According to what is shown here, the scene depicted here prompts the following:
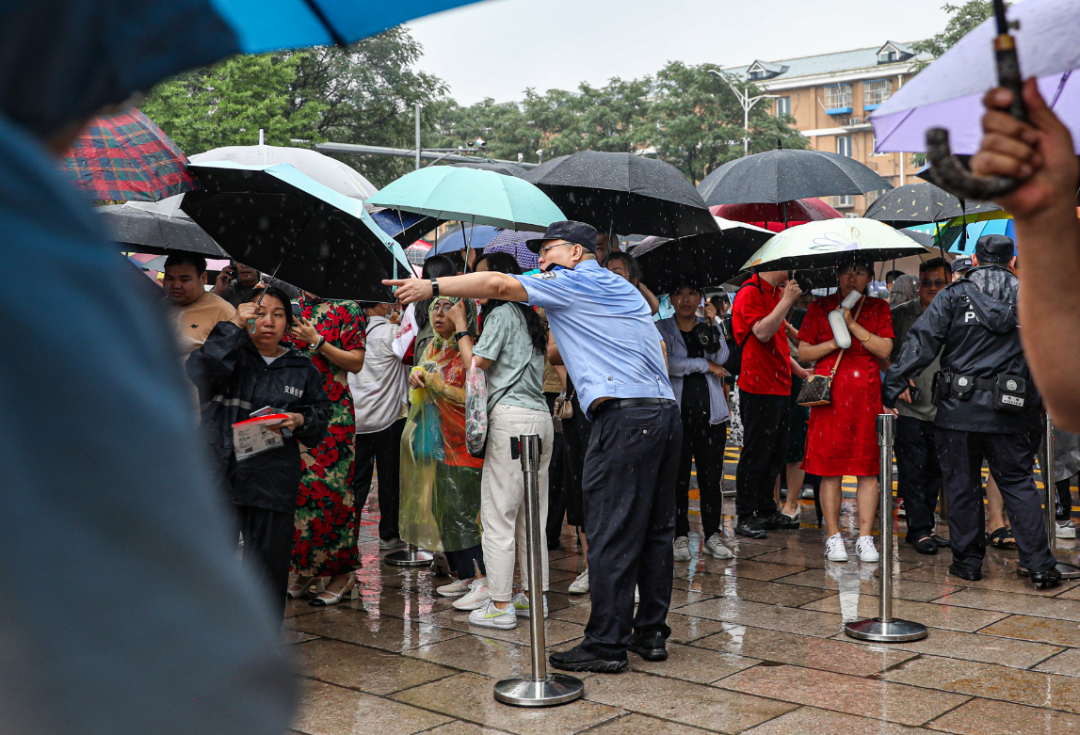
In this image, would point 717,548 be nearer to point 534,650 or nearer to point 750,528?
point 750,528

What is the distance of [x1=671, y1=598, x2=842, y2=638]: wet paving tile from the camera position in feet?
19.2

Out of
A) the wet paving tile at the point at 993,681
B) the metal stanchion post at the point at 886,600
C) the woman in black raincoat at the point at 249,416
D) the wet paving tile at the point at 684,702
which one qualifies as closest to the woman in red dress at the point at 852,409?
the metal stanchion post at the point at 886,600

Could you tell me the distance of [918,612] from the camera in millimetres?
6176

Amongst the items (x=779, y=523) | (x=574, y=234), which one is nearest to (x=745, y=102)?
(x=779, y=523)

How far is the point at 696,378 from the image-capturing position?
7.76 metres

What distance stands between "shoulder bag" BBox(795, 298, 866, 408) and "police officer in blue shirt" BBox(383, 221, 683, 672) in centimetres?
264

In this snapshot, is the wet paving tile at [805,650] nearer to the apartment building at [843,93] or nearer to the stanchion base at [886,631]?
the stanchion base at [886,631]

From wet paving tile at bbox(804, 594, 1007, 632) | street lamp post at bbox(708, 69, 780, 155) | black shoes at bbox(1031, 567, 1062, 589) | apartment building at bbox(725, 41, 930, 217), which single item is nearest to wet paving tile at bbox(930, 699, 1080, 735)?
wet paving tile at bbox(804, 594, 1007, 632)

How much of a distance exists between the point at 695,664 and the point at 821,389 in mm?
3127

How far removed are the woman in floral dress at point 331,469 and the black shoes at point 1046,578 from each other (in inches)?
174

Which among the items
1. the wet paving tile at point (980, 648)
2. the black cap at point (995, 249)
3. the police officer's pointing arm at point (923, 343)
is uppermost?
the black cap at point (995, 249)

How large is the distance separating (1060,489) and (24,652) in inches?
373

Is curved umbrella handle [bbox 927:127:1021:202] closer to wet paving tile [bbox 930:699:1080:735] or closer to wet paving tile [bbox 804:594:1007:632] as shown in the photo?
wet paving tile [bbox 930:699:1080:735]

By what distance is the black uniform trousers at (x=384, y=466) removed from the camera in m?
8.09
